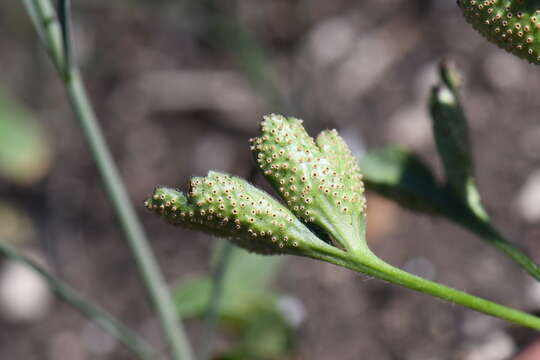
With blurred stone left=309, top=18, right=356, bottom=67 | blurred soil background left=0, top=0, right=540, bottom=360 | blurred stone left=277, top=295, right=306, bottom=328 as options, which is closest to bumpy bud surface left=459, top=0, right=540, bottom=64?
blurred soil background left=0, top=0, right=540, bottom=360

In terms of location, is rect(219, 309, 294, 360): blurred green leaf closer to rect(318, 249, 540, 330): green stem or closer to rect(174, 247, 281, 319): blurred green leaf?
rect(174, 247, 281, 319): blurred green leaf

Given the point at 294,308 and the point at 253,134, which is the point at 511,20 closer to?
the point at 294,308

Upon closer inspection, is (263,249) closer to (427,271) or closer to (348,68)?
(427,271)

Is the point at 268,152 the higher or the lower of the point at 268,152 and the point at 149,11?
the lower

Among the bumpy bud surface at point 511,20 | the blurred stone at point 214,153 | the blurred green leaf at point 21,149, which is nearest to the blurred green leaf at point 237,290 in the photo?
the blurred stone at point 214,153

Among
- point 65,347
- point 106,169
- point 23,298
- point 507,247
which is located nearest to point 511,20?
point 507,247

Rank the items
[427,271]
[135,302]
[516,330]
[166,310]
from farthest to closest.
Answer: [135,302] → [427,271] → [516,330] → [166,310]

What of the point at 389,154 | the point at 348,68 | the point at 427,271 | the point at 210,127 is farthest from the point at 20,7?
the point at 389,154
